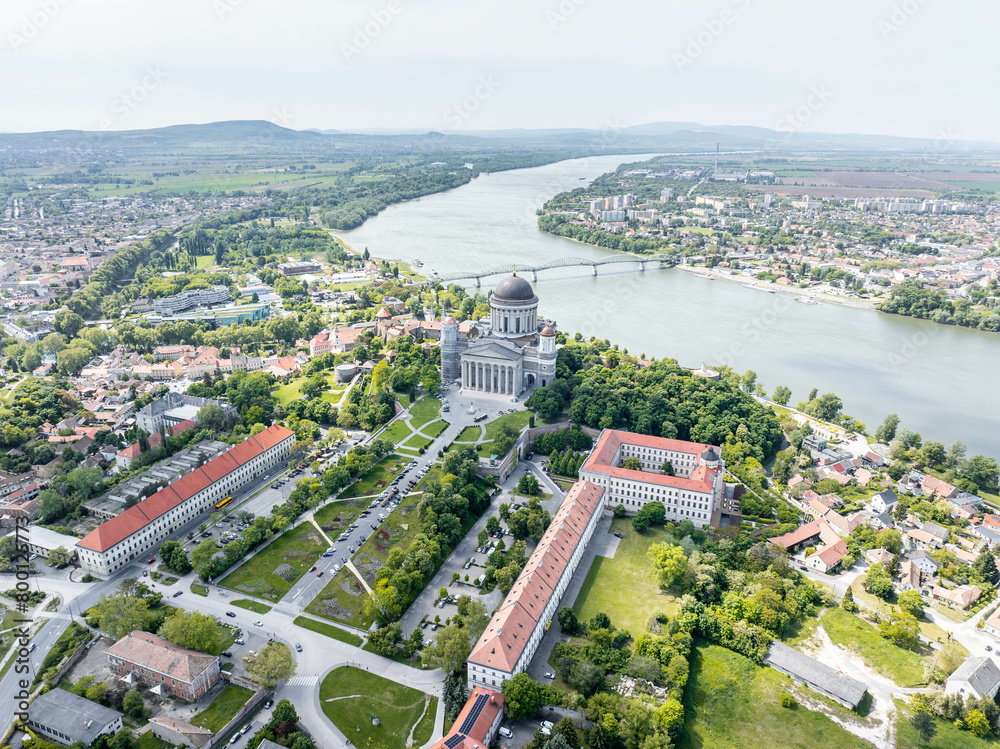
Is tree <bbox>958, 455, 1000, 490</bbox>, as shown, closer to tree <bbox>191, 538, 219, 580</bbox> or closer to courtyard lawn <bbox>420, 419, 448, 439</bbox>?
courtyard lawn <bbox>420, 419, 448, 439</bbox>

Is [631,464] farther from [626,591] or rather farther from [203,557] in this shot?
[203,557]

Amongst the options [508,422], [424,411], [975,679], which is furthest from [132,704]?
[975,679]

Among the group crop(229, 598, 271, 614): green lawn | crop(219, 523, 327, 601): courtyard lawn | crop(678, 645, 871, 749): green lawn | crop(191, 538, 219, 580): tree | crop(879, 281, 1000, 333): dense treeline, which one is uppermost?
crop(879, 281, 1000, 333): dense treeline

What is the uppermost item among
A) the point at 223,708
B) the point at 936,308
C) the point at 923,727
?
the point at 936,308

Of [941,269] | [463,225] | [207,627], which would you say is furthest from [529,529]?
[463,225]

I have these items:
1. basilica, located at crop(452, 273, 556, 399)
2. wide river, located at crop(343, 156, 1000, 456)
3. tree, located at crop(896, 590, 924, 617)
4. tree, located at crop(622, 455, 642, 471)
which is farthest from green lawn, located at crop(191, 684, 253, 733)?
wide river, located at crop(343, 156, 1000, 456)

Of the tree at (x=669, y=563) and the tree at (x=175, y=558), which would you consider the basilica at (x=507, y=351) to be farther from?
the tree at (x=175, y=558)
